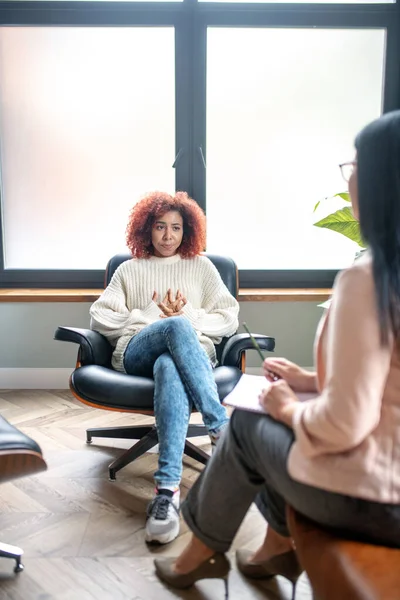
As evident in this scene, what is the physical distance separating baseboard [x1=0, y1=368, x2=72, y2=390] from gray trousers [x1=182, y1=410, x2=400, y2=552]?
204 centimetres

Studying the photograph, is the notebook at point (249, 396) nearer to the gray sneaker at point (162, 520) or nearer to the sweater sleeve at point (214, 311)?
the gray sneaker at point (162, 520)

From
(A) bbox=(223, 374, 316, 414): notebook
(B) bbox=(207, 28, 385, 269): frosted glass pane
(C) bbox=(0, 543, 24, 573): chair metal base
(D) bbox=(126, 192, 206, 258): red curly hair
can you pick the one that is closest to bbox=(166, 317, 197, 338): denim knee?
(D) bbox=(126, 192, 206, 258): red curly hair

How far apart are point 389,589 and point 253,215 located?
2.60m

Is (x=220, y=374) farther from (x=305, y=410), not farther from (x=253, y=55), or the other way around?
(x=253, y=55)

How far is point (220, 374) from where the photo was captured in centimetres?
218

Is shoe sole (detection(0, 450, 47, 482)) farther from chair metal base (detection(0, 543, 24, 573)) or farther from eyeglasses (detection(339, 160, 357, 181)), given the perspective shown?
eyeglasses (detection(339, 160, 357, 181))

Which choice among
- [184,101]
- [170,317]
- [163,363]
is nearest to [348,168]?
[163,363]

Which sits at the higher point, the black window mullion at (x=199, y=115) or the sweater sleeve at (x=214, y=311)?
the black window mullion at (x=199, y=115)

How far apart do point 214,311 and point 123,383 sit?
2.12 ft

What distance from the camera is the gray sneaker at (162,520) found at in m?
1.73

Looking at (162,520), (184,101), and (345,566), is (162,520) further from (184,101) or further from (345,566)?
(184,101)

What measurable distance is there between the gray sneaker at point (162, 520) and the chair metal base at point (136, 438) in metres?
0.37

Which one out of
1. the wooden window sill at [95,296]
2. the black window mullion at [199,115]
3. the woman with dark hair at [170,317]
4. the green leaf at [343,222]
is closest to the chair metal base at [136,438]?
Answer: the woman with dark hair at [170,317]

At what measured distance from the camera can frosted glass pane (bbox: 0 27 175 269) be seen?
122 inches
